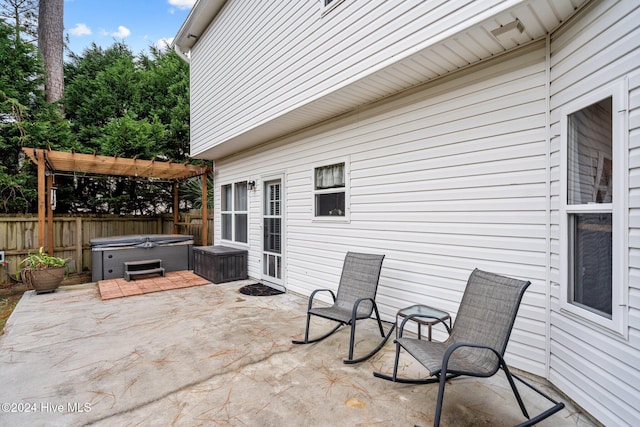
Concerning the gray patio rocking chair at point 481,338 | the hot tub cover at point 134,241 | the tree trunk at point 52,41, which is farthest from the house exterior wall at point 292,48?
the tree trunk at point 52,41

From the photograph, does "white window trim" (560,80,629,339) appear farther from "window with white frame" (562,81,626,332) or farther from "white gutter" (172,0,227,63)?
"white gutter" (172,0,227,63)

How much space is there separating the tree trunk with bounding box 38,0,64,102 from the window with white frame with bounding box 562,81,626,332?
12.0 m

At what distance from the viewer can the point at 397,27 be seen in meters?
2.94

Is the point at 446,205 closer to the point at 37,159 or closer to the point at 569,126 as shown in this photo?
the point at 569,126

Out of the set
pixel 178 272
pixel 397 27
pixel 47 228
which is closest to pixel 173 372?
pixel 397 27

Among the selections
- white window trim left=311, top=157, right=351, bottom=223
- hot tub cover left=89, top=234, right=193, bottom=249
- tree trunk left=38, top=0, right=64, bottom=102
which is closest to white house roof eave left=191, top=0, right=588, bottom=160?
white window trim left=311, top=157, right=351, bottom=223

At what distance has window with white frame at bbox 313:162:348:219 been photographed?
457 centimetres

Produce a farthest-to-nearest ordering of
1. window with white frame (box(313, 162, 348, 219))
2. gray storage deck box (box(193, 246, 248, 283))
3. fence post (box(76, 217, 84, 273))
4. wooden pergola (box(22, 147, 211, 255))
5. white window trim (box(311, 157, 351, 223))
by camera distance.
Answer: fence post (box(76, 217, 84, 273)) → gray storage deck box (box(193, 246, 248, 283)) → wooden pergola (box(22, 147, 211, 255)) → window with white frame (box(313, 162, 348, 219)) → white window trim (box(311, 157, 351, 223))

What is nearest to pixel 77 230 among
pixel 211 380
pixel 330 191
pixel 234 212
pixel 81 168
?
pixel 81 168

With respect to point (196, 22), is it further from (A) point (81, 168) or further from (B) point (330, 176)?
(B) point (330, 176)

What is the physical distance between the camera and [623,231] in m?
1.83

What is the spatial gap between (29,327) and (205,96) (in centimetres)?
534

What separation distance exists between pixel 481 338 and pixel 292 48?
424cm

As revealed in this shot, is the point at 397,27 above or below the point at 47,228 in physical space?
above
